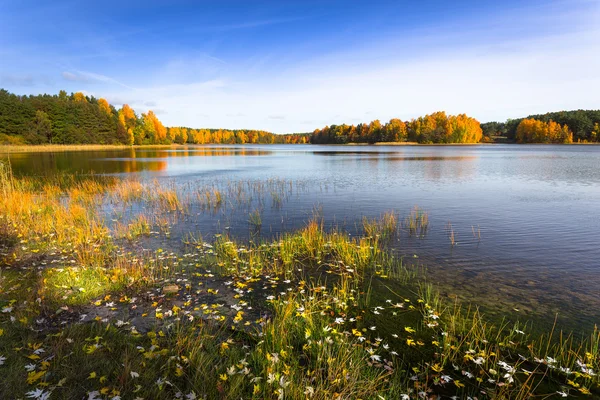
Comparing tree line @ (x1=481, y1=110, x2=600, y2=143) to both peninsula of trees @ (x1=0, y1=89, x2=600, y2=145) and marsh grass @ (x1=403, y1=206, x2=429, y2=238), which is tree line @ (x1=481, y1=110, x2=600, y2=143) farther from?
marsh grass @ (x1=403, y1=206, x2=429, y2=238)

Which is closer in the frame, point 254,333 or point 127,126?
point 254,333

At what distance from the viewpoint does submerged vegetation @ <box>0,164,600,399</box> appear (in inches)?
206

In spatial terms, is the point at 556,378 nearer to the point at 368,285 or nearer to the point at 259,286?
the point at 368,285

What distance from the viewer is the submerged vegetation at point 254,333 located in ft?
17.1

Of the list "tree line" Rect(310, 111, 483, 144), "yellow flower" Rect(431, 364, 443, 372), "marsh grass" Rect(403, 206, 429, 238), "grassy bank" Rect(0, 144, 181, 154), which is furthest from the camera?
"tree line" Rect(310, 111, 483, 144)

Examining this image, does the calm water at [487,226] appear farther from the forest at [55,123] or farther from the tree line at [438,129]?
the tree line at [438,129]

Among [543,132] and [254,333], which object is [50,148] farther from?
[543,132]

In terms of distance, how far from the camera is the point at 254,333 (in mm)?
7004

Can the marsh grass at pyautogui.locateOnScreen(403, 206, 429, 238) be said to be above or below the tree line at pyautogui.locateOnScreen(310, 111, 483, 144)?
below

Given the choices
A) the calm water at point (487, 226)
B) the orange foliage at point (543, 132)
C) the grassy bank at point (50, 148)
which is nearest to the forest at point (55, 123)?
the grassy bank at point (50, 148)

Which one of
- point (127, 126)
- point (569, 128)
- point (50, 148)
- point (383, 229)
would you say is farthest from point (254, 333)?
point (569, 128)

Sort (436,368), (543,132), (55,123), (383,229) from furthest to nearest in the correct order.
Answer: (543,132) < (55,123) < (383,229) < (436,368)

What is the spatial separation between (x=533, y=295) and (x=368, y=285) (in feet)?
16.1

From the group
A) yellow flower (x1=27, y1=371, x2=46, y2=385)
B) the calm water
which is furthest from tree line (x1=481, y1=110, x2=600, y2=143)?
yellow flower (x1=27, y1=371, x2=46, y2=385)
